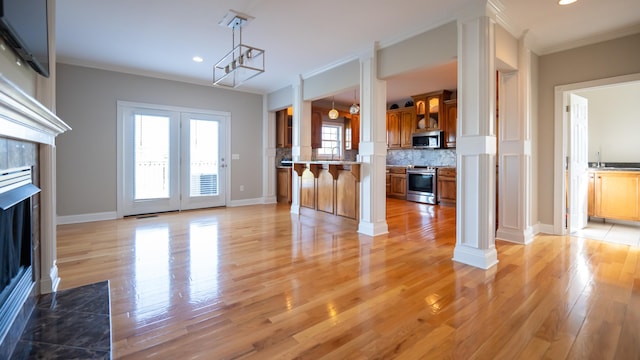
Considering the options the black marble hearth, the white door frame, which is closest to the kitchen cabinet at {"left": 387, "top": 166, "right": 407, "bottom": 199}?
the white door frame

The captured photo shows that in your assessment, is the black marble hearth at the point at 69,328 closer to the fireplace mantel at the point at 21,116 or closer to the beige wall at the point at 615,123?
the fireplace mantel at the point at 21,116

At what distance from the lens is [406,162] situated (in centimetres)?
854

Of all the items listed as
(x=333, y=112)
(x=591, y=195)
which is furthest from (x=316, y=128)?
(x=591, y=195)

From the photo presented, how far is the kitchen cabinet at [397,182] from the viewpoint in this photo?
7730 millimetres

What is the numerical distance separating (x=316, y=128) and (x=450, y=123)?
3.26 m

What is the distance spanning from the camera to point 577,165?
4.39m

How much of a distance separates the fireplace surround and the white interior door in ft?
18.2

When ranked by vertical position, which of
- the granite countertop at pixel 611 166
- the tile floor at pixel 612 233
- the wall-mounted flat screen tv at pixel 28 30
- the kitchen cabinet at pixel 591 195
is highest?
the wall-mounted flat screen tv at pixel 28 30

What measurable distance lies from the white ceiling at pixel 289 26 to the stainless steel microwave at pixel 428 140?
3011 millimetres

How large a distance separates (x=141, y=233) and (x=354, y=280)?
10.5 ft

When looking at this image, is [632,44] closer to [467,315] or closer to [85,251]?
[467,315]

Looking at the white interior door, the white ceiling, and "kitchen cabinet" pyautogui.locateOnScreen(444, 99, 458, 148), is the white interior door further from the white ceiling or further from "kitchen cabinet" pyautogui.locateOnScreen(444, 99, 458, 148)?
"kitchen cabinet" pyautogui.locateOnScreen(444, 99, 458, 148)

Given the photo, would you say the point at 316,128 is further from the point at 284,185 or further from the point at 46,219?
the point at 46,219

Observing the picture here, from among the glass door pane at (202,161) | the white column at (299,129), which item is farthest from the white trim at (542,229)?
the glass door pane at (202,161)
